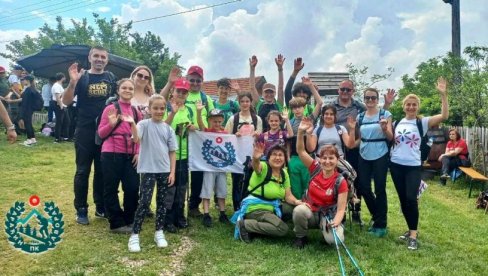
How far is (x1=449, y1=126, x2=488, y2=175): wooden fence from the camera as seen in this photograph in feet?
35.2

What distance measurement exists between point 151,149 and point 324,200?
221 cm

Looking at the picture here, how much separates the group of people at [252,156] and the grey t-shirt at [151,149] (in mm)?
12

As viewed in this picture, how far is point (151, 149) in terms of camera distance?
15.9 ft

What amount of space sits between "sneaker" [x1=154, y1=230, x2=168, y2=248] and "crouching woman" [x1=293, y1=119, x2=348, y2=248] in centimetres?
161

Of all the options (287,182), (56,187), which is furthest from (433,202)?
(56,187)

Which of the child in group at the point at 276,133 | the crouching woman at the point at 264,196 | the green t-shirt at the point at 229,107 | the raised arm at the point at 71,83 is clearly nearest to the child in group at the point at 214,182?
the green t-shirt at the point at 229,107

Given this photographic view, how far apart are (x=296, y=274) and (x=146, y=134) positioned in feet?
7.55

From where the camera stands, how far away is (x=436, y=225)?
6.73 metres

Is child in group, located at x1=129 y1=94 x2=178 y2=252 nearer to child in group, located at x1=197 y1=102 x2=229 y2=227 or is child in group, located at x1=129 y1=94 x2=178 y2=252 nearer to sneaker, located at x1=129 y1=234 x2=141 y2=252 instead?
sneaker, located at x1=129 y1=234 x2=141 y2=252

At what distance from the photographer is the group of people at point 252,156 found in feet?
16.3

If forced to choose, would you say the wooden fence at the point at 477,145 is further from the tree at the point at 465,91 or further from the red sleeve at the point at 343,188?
the red sleeve at the point at 343,188

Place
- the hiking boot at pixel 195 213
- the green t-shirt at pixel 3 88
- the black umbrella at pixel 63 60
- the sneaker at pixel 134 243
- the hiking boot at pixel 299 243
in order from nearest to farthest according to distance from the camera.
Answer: the sneaker at pixel 134 243 < the hiking boot at pixel 299 243 < the hiking boot at pixel 195 213 < the green t-shirt at pixel 3 88 < the black umbrella at pixel 63 60

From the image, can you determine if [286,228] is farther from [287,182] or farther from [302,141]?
[302,141]

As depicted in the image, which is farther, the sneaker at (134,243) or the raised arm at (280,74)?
the raised arm at (280,74)
